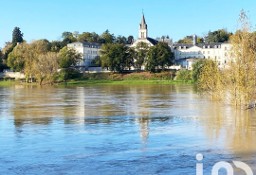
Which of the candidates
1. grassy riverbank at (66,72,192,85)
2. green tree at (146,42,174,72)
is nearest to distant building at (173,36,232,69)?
green tree at (146,42,174,72)

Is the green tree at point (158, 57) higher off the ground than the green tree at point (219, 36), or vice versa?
the green tree at point (219, 36)

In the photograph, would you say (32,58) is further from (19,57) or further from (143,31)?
(143,31)

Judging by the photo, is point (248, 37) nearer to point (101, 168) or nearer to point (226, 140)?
point (226, 140)

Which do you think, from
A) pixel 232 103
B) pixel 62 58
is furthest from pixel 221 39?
pixel 232 103

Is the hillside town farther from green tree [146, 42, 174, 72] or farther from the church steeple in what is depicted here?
green tree [146, 42, 174, 72]

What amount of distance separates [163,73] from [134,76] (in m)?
7.83

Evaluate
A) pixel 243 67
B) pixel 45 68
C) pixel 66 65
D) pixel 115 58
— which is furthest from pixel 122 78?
pixel 243 67

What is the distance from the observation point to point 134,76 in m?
131

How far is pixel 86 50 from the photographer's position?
174 m

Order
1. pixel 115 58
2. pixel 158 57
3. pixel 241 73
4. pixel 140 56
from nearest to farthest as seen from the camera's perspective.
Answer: pixel 241 73 < pixel 158 57 < pixel 115 58 < pixel 140 56

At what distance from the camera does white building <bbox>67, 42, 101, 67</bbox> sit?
16938 cm

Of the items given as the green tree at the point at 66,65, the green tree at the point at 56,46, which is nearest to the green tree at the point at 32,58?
the green tree at the point at 66,65

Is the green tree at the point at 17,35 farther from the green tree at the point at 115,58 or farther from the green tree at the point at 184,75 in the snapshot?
the green tree at the point at 184,75

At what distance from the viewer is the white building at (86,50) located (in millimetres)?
169375
